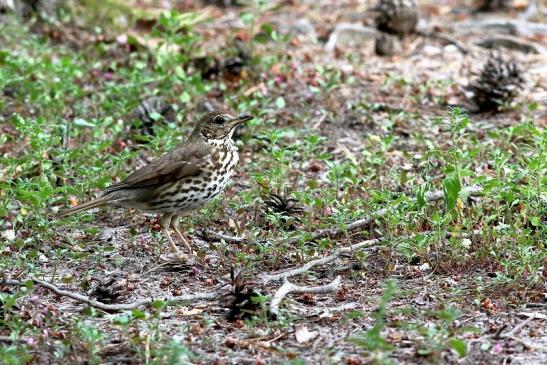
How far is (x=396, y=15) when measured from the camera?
38.8ft

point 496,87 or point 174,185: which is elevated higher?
point 174,185

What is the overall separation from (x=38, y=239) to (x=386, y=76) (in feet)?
16.0

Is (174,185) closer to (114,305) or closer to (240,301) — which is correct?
(114,305)

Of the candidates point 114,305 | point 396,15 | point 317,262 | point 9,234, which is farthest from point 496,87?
point 114,305

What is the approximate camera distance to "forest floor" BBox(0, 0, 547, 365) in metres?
5.38

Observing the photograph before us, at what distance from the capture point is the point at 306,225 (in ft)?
23.9

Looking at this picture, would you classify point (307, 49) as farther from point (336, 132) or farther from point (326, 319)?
point (326, 319)

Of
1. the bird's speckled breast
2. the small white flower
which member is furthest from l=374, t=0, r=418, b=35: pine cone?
the small white flower

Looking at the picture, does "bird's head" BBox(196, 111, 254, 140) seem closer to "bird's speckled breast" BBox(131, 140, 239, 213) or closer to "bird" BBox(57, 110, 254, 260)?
"bird" BBox(57, 110, 254, 260)

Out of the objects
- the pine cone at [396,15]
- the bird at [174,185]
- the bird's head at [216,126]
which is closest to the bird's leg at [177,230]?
the bird at [174,185]

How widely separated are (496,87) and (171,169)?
3.98m

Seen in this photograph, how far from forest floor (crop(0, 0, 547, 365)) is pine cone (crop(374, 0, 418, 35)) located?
265 mm

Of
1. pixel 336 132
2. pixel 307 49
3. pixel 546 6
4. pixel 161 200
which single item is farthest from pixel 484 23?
pixel 161 200

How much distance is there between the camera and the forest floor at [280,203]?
5379mm
